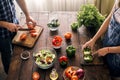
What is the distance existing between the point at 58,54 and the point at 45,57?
17 centimetres

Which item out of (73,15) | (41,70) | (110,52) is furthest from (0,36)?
(110,52)

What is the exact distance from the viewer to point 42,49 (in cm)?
200

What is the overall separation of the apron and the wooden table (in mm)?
96

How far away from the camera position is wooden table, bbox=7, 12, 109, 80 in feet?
5.84

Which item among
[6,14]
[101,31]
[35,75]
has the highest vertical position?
[6,14]

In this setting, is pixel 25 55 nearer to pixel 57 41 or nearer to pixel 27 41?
pixel 27 41

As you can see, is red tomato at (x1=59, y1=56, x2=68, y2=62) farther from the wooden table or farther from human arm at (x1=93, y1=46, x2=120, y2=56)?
human arm at (x1=93, y1=46, x2=120, y2=56)

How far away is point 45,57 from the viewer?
6.09ft

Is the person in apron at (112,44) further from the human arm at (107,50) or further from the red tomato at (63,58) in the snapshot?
the red tomato at (63,58)

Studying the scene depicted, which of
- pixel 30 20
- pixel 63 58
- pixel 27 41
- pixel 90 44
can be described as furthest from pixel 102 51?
pixel 30 20

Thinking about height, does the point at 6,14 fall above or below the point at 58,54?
above

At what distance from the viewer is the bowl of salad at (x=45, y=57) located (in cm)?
181

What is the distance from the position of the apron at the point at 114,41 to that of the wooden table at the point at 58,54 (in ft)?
0.31

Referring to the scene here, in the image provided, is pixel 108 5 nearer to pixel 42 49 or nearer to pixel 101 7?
pixel 101 7
